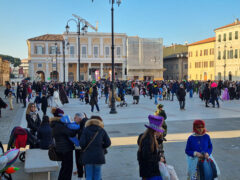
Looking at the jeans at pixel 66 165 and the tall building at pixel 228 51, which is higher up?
the tall building at pixel 228 51

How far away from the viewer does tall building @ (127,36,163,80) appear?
7400 centimetres

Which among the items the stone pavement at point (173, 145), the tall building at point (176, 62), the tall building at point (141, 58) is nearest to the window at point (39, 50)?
the tall building at point (141, 58)

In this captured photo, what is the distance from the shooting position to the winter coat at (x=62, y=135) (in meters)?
5.12

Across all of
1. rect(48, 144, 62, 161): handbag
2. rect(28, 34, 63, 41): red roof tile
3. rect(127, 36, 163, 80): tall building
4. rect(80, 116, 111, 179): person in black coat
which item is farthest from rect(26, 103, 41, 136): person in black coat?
rect(28, 34, 63, 41): red roof tile

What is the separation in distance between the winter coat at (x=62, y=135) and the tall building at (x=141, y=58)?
68.8 meters

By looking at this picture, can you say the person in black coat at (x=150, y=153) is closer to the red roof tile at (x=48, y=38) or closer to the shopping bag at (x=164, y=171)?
the shopping bag at (x=164, y=171)

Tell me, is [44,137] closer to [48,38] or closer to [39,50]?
[39,50]

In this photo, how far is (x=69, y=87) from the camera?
30.0 m

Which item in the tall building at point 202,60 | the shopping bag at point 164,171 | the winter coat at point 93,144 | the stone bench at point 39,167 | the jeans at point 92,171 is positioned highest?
the tall building at point 202,60

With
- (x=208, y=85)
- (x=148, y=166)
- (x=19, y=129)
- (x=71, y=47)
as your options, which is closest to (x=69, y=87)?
(x=208, y=85)

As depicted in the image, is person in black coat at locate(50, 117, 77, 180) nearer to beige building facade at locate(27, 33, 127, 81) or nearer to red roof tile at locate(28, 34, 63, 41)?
beige building facade at locate(27, 33, 127, 81)

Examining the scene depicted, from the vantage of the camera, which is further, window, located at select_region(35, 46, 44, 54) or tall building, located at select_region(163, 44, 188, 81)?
tall building, located at select_region(163, 44, 188, 81)

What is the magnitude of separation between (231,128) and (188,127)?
1579mm

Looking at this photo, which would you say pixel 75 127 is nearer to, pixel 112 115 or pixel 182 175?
pixel 182 175
